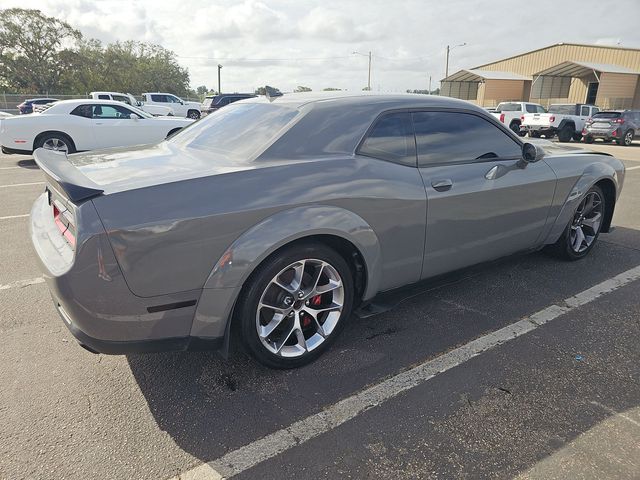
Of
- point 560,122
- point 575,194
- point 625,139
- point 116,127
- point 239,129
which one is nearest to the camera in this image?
point 239,129

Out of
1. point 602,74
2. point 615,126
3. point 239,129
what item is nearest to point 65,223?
point 239,129

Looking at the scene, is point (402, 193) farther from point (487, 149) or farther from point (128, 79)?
point (128, 79)

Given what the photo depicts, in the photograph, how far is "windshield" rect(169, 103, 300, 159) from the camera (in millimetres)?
2742

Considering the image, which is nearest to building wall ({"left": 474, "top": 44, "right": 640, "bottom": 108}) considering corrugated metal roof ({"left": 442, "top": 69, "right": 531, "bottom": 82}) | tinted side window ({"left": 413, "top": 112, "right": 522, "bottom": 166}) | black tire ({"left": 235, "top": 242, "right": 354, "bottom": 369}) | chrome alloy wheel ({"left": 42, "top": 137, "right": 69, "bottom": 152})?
corrugated metal roof ({"left": 442, "top": 69, "right": 531, "bottom": 82})

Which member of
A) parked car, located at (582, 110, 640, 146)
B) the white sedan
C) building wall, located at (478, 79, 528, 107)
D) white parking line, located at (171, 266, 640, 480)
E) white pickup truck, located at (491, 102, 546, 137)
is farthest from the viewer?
building wall, located at (478, 79, 528, 107)

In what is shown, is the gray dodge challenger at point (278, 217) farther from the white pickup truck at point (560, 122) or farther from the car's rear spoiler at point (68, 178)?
the white pickup truck at point (560, 122)

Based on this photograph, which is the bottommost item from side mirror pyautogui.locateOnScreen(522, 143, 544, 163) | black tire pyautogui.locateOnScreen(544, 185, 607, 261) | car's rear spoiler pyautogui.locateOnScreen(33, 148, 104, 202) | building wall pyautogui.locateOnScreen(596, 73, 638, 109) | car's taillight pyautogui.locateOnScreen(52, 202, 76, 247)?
black tire pyautogui.locateOnScreen(544, 185, 607, 261)

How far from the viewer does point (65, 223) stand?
93.2 inches

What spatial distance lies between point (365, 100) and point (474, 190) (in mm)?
997

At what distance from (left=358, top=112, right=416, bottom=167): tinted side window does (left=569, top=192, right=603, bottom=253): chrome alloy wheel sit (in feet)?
7.38

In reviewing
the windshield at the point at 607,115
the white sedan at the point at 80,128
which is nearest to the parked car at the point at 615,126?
the windshield at the point at 607,115

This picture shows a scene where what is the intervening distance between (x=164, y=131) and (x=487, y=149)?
986 cm

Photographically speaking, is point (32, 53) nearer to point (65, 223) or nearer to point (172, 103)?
point (172, 103)

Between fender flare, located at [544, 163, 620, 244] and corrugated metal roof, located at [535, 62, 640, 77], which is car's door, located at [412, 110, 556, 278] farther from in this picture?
corrugated metal roof, located at [535, 62, 640, 77]
